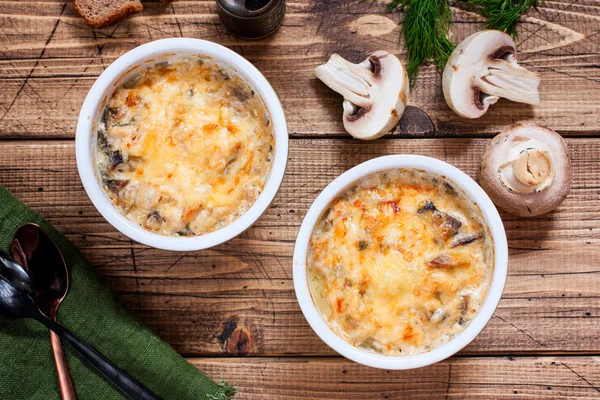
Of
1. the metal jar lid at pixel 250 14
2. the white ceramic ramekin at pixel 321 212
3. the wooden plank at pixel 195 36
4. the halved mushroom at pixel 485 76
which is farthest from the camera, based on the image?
the wooden plank at pixel 195 36

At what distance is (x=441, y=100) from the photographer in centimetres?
259

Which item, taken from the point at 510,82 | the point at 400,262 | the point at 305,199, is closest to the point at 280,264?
the point at 305,199

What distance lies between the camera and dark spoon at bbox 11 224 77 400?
7.93 feet

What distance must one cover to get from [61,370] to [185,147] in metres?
1.03

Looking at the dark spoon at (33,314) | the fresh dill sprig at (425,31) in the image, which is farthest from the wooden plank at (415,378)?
the fresh dill sprig at (425,31)

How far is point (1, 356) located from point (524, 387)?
211cm

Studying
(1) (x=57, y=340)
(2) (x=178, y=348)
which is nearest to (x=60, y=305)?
(1) (x=57, y=340)

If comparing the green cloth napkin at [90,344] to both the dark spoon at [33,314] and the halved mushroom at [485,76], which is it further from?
the halved mushroom at [485,76]

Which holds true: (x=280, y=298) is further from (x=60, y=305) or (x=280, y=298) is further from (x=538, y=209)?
(x=538, y=209)

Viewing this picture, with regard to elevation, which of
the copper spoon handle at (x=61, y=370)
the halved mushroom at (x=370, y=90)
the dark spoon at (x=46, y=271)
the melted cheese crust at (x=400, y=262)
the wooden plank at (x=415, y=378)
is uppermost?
the halved mushroom at (x=370, y=90)

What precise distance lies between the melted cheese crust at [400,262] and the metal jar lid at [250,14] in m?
0.73

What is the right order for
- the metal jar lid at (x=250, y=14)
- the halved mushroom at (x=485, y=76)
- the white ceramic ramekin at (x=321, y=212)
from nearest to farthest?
the white ceramic ramekin at (x=321, y=212), the metal jar lid at (x=250, y=14), the halved mushroom at (x=485, y=76)

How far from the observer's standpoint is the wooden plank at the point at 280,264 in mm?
2586

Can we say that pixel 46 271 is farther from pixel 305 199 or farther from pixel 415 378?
pixel 415 378
